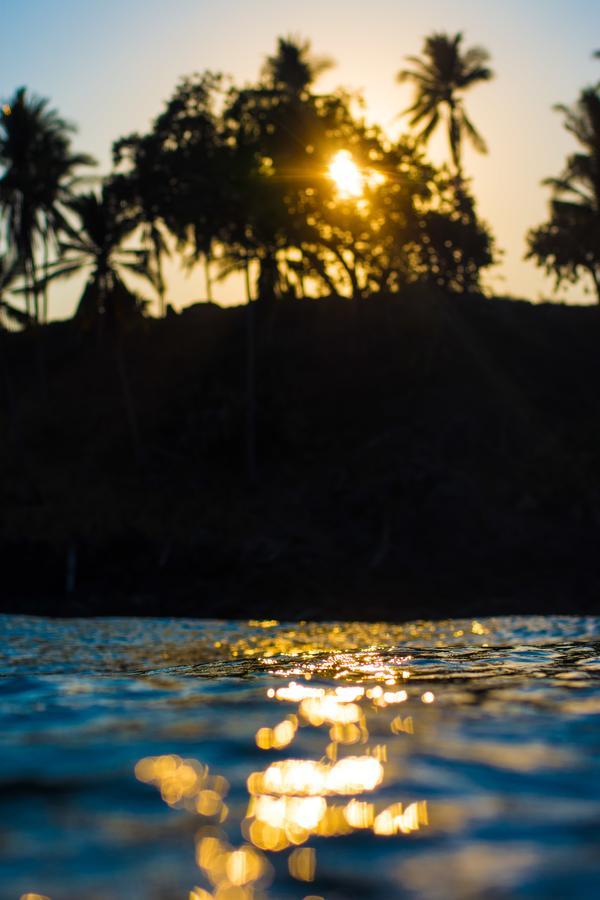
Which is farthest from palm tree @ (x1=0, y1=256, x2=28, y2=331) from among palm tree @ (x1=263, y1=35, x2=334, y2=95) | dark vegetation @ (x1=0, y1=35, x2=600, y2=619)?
palm tree @ (x1=263, y1=35, x2=334, y2=95)

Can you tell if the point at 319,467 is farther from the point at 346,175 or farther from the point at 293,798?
the point at 293,798

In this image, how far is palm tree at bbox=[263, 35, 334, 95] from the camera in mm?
43375

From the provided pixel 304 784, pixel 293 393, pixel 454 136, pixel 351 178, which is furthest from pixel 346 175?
pixel 304 784

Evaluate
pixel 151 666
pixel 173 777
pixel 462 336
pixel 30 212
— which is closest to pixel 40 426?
pixel 30 212

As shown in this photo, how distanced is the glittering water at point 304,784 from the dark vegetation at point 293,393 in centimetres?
1638

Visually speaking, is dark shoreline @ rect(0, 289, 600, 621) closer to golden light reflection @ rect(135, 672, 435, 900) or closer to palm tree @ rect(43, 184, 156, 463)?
palm tree @ rect(43, 184, 156, 463)

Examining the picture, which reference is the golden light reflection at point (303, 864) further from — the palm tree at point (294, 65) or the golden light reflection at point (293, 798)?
the palm tree at point (294, 65)

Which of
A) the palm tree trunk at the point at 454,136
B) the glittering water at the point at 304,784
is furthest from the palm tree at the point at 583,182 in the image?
the glittering water at the point at 304,784

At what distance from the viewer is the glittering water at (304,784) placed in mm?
2025

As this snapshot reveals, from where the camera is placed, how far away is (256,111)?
32.5m

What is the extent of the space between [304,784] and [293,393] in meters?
30.1

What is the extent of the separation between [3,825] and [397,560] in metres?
21.9

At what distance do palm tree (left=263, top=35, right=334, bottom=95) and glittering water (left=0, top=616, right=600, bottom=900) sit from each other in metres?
42.1

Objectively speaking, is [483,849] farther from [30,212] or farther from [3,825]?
[30,212]
